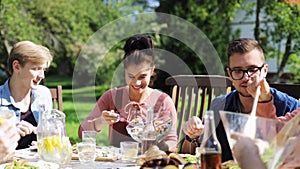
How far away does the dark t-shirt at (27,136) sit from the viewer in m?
2.50

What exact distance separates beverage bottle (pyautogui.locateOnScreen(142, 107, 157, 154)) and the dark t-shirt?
2.87ft

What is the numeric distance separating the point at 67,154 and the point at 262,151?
84 centimetres

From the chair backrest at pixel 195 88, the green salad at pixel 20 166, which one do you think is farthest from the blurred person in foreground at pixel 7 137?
the chair backrest at pixel 195 88

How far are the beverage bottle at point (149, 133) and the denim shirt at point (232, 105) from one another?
393mm

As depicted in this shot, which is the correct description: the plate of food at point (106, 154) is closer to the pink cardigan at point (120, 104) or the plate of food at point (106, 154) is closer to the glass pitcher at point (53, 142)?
the glass pitcher at point (53, 142)

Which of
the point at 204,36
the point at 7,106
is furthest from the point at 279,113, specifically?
the point at 204,36

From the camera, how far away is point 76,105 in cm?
777

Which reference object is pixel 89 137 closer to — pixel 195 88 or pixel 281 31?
pixel 195 88

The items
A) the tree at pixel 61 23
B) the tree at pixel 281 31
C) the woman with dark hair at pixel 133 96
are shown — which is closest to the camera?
the woman with dark hair at pixel 133 96

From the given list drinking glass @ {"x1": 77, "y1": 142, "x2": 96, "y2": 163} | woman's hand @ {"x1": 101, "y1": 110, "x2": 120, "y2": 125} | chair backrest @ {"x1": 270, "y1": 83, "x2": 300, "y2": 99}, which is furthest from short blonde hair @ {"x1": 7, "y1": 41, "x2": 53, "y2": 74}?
chair backrest @ {"x1": 270, "y1": 83, "x2": 300, "y2": 99}

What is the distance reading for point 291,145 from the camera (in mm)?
1293

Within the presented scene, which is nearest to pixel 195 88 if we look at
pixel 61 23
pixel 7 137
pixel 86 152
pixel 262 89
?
pixel 262 89

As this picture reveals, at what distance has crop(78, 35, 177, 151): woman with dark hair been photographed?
8.14 feet

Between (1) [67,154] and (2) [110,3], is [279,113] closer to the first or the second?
(1) [67,154]
